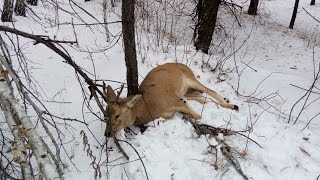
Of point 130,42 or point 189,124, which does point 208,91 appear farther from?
point 130,42

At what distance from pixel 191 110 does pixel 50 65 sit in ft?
12.2

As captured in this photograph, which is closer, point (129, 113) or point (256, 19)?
point (129, 113)

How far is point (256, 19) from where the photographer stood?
17.9 m

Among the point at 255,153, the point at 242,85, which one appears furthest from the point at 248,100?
the point at 255,153

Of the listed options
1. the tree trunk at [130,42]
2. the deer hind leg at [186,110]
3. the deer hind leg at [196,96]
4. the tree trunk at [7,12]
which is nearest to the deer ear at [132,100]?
the tree trunk at [130,42]

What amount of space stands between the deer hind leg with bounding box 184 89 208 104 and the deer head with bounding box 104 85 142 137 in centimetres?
131

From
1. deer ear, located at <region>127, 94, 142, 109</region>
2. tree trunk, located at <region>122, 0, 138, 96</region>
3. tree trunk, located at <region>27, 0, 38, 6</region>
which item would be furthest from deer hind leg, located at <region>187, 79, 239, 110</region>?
tree trunk, located at <region>27, 0, 38, 6</region>

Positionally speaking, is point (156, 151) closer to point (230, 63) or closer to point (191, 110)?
point (191, 110)

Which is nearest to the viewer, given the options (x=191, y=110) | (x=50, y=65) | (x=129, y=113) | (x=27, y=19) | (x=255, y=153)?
(x=255, y=153)

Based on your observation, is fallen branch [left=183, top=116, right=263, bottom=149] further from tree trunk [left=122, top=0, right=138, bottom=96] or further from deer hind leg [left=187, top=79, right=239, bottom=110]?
tree trunk [left=122, top=0, right=138, bottom=96]

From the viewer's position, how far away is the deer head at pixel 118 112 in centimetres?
538

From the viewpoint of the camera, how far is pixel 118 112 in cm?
548

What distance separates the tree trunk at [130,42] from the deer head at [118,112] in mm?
275

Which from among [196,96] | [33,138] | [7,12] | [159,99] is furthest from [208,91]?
[7,12]
